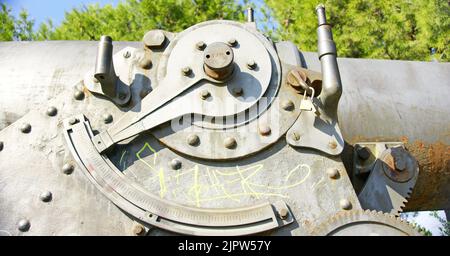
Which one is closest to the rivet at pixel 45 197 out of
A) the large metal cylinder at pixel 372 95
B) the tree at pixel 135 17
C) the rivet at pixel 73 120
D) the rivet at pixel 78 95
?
the rivet at pixel 73 120

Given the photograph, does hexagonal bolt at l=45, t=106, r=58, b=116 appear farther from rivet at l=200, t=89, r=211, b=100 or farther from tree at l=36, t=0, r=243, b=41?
tree at l=36, t=0, r=243, b=41

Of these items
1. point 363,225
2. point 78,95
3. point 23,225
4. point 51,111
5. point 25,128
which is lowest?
point 23,225

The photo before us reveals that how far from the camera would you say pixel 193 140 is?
2.86 meters

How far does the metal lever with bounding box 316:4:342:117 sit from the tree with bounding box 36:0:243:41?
46.5 ft

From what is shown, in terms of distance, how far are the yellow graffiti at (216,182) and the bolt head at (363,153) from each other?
1.92 feet

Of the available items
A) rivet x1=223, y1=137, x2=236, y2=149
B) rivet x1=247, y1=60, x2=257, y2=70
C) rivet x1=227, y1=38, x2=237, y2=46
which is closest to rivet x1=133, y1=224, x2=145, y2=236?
rivet x1=223, y1=137, x2=236, y2=149

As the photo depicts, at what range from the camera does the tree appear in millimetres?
17078

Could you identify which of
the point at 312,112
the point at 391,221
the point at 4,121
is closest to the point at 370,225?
the point at 391,221

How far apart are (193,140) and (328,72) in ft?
2.93

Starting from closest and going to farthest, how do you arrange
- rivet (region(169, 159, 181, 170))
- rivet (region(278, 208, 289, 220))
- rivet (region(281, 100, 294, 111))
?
1. rivet (region(278, 208, 289, 220))
2. rivet (region(169, 159, 181, 170))
3. rivet (region(281, 100, 294, 111))

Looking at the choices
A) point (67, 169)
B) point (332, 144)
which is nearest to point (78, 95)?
point (67, 169)

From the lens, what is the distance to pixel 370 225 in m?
2.66

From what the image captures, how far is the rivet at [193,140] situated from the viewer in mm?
2855

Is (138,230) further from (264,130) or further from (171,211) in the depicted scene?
(264,130)
